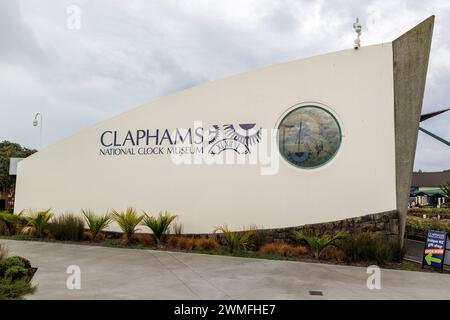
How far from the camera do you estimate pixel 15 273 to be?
21.3 ft

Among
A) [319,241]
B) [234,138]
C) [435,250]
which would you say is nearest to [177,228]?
[234,138]

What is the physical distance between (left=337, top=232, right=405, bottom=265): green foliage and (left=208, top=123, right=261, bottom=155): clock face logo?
12.8 ft

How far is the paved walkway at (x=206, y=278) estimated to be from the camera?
5.92m

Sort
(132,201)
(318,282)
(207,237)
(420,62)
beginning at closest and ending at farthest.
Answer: (318,282) → (420,62) → (207,237) → (132,201)

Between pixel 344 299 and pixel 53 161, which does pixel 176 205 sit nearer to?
pixel 53 161

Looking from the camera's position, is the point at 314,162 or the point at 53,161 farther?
the point at 53,161

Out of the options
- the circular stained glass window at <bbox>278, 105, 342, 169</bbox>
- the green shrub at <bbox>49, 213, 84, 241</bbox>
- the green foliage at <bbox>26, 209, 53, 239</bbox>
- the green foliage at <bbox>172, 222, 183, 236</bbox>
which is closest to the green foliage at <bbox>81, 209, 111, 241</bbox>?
the green shrub at <bbox>49, 213, 84, 241</bbox>

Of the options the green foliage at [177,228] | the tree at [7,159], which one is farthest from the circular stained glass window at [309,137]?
the tree at [7,159]

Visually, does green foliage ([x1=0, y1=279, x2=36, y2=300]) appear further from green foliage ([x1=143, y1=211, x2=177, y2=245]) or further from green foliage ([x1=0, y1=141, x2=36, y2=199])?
green foliage ([x1=0, y1=141, x2=36, y2=199])

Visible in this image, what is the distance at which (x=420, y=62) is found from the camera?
9.95m

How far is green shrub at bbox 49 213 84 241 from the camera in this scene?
11.8 metres

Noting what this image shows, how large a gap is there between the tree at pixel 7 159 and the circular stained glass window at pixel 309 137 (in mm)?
17453
